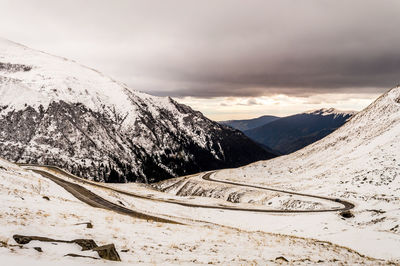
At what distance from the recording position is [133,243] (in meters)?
17.9

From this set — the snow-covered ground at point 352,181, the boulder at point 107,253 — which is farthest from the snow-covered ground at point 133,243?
the snow-covered ground at point 352,181

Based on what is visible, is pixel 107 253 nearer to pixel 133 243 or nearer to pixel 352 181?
pixel 133 243

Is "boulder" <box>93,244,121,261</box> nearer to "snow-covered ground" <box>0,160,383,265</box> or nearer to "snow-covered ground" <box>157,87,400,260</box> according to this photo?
"snow-covered ground" <box>0,160,383,265</box>

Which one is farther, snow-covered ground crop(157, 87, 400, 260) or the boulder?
snow-covered ground crop(157, 87, 400, 260)

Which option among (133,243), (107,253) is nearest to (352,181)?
(133,243)

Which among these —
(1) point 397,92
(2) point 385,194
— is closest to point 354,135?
(1) point 397,92

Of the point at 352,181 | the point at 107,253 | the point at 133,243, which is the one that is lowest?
the point at 352,181

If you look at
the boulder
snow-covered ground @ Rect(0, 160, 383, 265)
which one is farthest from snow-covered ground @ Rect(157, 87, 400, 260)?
the boulder

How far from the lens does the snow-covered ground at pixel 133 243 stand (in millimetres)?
13203

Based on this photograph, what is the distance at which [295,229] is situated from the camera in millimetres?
44625

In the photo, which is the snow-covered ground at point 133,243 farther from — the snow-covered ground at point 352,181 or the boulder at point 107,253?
the snow-covered ground at point 352,181

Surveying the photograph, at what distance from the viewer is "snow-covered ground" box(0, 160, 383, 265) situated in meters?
13.2

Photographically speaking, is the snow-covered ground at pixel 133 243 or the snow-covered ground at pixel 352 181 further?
the snow-covered ground at pixel 352 181

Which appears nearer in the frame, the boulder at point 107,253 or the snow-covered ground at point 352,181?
the boulder at point 107,253
